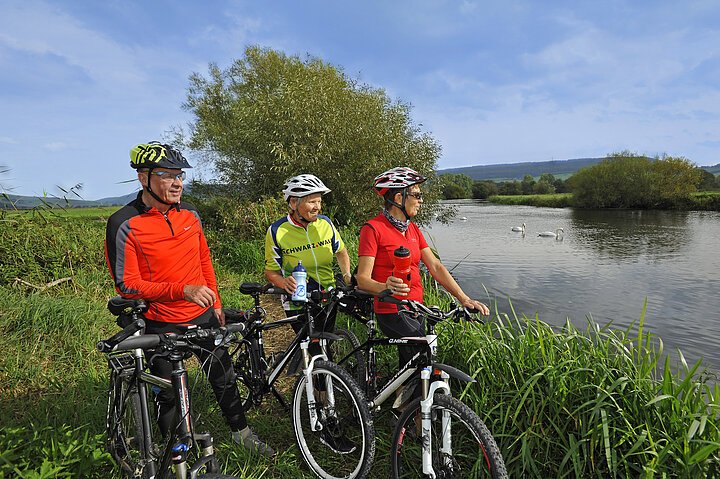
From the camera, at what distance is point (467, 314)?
2.88m

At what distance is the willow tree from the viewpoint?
59.7 feet

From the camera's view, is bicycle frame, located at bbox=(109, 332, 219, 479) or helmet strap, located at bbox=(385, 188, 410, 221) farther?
helmet strap, located at bbox=(385, 188, 410, 221)

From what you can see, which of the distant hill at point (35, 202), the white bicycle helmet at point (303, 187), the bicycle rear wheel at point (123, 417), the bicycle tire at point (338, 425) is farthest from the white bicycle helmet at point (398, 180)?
the distant hill at point (35, 202)

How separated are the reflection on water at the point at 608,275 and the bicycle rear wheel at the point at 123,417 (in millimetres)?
3681

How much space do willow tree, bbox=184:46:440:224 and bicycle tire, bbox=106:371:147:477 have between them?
13.2 meters

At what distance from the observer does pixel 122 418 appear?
9.36 feet

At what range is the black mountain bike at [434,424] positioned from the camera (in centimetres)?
257

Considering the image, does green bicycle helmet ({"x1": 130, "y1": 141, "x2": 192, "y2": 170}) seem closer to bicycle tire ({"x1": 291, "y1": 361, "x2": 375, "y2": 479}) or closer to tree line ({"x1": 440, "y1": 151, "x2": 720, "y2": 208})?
bicycle tire ({"x1": 291, "y1": 361, "x2": 375, "y2": 479})

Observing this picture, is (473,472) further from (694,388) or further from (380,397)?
(694,388)

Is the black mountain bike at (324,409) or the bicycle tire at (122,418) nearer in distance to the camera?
the bicycle tire at (122,418)

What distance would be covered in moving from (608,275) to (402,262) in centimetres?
1897

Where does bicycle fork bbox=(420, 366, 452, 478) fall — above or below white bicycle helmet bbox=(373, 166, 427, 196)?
below

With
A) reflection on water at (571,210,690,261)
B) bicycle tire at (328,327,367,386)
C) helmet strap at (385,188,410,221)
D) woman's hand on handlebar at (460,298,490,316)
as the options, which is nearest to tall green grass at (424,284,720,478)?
woman's hand on handlebar at (460,298,490,316)

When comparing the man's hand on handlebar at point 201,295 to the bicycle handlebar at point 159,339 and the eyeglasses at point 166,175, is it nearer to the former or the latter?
the bicycle handlebar at point 159,339
